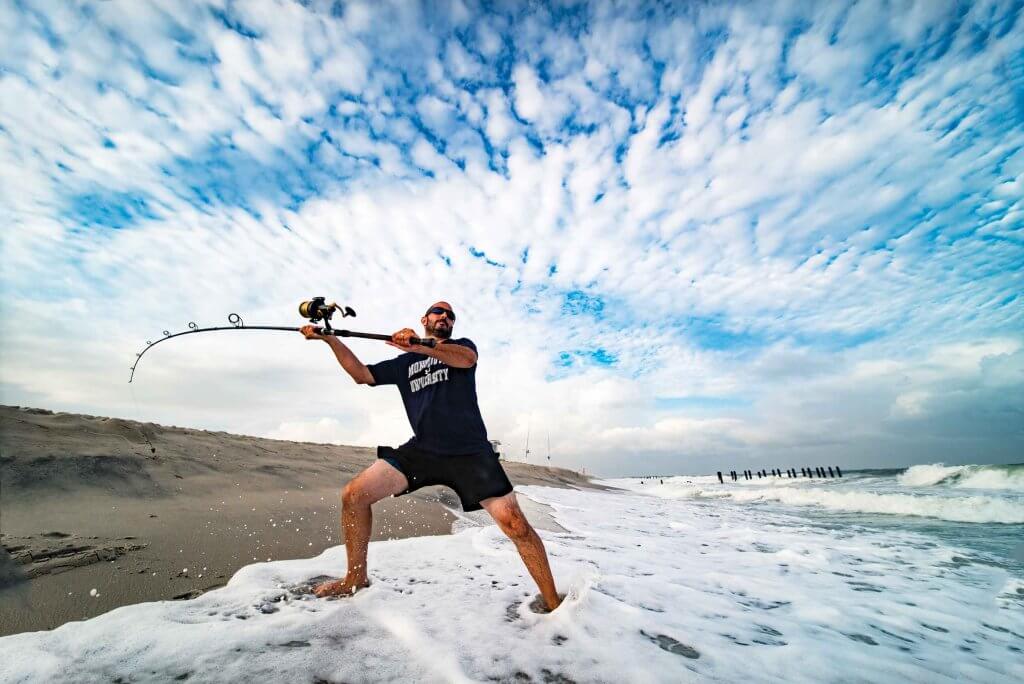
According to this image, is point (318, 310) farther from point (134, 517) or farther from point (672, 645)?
point (672, 645)

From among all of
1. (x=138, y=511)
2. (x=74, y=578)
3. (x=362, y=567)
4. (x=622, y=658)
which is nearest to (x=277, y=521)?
(x=138, y=511)

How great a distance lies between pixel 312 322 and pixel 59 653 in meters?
2.31

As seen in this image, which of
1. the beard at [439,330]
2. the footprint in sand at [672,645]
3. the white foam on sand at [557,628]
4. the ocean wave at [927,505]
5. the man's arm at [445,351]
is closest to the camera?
the white foam on sand at [557,628]

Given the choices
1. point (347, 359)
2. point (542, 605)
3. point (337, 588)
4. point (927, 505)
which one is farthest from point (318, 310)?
point (927, 505)

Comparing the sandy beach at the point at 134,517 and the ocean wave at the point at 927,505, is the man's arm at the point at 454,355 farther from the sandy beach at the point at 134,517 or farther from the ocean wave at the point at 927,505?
the ocean wave at the point at 927,505

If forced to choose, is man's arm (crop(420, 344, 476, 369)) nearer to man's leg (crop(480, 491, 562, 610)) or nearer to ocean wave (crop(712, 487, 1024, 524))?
man's leg (crop(480, 491, 562, 610))

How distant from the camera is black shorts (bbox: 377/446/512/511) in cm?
278

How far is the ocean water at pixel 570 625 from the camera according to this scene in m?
1.86

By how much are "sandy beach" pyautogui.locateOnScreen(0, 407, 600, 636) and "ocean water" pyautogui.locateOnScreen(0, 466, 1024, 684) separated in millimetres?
382

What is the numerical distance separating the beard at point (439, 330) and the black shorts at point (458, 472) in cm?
90

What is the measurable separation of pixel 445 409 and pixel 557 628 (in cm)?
155

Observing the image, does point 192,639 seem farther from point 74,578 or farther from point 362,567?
point 74,578

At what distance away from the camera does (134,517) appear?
3.78 meters

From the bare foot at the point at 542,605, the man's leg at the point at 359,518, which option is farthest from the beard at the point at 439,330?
the bare foot at the point at 542,605
